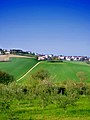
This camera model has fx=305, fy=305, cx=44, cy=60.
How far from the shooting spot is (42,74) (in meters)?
90.7

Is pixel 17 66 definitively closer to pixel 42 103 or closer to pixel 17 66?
pixel 17 66

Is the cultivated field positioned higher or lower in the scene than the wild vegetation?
higher

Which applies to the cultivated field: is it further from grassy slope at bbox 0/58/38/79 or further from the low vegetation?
the low vegetation

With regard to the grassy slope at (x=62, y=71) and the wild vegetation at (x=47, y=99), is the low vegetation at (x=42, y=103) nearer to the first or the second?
the wild vegetation at (x=47, y=99)

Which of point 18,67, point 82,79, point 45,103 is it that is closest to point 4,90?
point 45,103

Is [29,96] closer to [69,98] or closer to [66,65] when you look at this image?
[69,98]

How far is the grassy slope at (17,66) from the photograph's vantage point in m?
108

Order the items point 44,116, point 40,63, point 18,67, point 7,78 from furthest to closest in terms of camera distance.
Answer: point 40,63
point 18,67
point 7,78
point 44,116

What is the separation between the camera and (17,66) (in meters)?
117

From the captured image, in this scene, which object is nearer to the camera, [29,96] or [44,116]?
[44,116]

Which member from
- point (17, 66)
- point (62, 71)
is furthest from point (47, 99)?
point (17, 66)

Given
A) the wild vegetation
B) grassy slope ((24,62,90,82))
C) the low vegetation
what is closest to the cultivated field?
grassy slope ((24,62,90,82))

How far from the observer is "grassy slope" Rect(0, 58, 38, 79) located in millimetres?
107812

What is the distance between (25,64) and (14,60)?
38.2 feet
